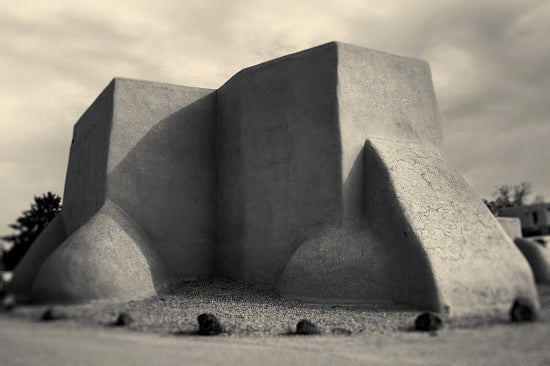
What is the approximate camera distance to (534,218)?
380 centimetres

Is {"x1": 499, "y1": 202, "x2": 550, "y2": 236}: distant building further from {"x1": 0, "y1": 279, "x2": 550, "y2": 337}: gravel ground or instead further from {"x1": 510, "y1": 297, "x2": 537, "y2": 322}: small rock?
{"x1": 510, "y1": 297, "x2": 537, "y2": 322}: small rock

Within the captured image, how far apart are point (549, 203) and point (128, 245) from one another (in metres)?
6.03

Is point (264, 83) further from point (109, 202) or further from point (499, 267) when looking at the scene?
point (499, 267)

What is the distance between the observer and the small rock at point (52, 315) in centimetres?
338

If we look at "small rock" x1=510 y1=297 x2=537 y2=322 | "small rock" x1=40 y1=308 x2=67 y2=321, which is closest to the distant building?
"small rock" x1=510 y1=297 x2=537 y2=322

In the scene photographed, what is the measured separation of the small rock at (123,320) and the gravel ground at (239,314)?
42 mm

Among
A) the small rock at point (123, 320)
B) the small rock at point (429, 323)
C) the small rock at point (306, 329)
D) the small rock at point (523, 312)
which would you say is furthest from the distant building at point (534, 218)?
the small rock at point (306, 329)

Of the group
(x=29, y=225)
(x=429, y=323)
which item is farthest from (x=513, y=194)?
(x=29, y=225)

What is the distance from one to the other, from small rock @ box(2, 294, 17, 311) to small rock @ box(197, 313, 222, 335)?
12.0ft

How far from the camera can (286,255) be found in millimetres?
10562

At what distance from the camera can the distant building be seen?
3629 millimetres

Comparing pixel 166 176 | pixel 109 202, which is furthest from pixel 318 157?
pixel 109 202

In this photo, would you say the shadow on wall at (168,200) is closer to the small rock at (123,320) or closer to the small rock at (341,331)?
the small rock at (123,320)

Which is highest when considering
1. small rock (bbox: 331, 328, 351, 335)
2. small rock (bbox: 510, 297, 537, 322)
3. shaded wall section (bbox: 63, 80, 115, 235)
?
shaded wall section (bbox: 63, 80, 115, 235)
